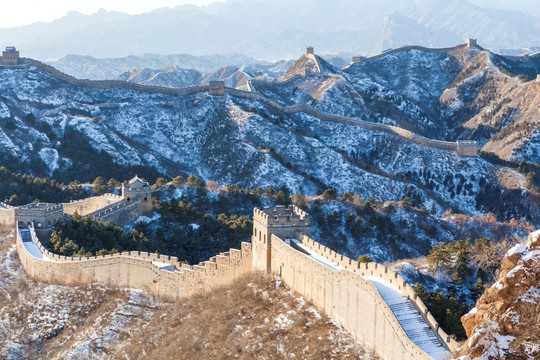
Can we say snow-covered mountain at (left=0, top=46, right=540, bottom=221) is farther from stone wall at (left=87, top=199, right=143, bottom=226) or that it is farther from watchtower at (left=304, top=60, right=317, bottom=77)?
stone wall at (left=87, top=199, right=143, bottom=226)

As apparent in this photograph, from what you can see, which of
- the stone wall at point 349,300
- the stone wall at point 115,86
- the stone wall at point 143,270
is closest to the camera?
the stone wall at point 349,300

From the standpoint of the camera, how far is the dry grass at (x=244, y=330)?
1673 inches

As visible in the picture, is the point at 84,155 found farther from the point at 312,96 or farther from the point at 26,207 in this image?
the point at 312,96

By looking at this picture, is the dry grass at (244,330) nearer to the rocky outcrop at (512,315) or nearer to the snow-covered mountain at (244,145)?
the rocky outcrop at (512,315)

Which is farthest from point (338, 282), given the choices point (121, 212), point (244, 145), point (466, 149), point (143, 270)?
point (466, 149)

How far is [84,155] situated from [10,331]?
5509 centimetres

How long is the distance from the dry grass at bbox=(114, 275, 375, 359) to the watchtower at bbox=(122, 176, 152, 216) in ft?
83.1

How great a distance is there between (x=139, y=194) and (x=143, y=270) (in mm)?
22346

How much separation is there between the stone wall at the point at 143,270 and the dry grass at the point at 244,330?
1.12 m

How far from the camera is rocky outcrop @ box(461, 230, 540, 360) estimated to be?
29375mm

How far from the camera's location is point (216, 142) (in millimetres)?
128500

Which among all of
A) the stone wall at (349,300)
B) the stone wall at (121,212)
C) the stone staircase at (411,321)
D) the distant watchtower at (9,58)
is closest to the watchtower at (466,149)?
the stone wall at (121,212)

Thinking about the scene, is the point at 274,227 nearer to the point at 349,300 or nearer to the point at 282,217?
the point at 282,217

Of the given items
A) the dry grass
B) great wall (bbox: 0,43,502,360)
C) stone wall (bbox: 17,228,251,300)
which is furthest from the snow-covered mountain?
the dry grass
